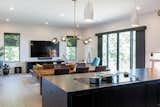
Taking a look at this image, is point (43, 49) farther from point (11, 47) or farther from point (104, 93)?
point (104, 93)

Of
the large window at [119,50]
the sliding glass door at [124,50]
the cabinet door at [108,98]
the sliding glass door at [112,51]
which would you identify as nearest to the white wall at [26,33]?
the large window at [119,50]

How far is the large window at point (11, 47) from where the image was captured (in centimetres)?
1078

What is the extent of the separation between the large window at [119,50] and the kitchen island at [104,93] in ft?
18.2

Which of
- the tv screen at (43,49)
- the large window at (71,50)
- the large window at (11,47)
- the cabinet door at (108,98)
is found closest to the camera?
the cabinet door at (108,98)

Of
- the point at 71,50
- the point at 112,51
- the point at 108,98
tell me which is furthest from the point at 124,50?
the point at 108,98

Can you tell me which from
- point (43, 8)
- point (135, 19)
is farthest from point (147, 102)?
point (43, 8)

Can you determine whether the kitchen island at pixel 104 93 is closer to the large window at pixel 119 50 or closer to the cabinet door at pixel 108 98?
the cabinet door at pixel 108 98

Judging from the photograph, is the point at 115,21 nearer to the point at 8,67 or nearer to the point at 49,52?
the point at 49,52

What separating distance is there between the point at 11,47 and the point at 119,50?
669 cm

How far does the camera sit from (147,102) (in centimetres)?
293

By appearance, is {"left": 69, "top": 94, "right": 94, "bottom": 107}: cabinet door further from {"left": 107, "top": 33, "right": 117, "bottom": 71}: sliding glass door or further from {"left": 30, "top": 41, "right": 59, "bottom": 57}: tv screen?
{"left": 30, "top": 41, "right": 59, "bottom": 57}: tv screen

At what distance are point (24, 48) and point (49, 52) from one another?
5.43ft

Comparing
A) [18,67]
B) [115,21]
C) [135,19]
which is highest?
[115,21]

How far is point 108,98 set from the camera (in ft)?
8.11
